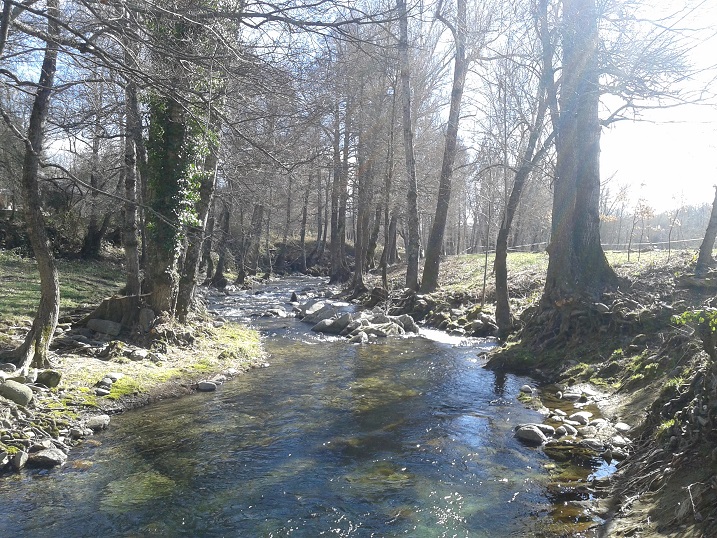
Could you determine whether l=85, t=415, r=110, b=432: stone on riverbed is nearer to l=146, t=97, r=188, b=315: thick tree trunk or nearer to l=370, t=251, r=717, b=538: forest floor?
l=146, t=97, r=188, b=315: thick tree trunk

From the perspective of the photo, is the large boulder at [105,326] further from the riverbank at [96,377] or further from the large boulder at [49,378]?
the large boulder at [49,378]

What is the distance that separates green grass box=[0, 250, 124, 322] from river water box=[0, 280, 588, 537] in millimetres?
5985

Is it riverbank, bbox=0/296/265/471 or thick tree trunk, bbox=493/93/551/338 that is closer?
riverbank, bbox=0/296/265/471

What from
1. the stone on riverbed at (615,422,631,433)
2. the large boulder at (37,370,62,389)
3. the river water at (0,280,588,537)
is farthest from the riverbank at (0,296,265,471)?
the stone on riverbed at (615,422,631,433)

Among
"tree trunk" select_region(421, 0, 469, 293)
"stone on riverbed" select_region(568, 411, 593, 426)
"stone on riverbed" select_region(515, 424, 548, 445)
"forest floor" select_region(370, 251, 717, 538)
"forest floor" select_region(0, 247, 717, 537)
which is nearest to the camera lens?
"forest floor" select_region(370, 251, 717, 538)

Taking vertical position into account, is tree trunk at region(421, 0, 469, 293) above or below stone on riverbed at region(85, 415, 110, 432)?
above

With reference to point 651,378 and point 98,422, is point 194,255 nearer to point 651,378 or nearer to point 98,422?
point 98,422

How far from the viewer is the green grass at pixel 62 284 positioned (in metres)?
11.9

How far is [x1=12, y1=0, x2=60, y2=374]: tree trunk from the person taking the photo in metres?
7.05

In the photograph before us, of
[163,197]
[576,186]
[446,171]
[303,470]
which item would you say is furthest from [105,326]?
[446,171]

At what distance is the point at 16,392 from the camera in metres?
6.25

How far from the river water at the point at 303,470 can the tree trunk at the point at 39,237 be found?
1.70 m

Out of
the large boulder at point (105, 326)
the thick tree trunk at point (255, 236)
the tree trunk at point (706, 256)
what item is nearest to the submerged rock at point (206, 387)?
the large boulder at point (105, 326)

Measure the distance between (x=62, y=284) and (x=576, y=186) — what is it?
15445mm
